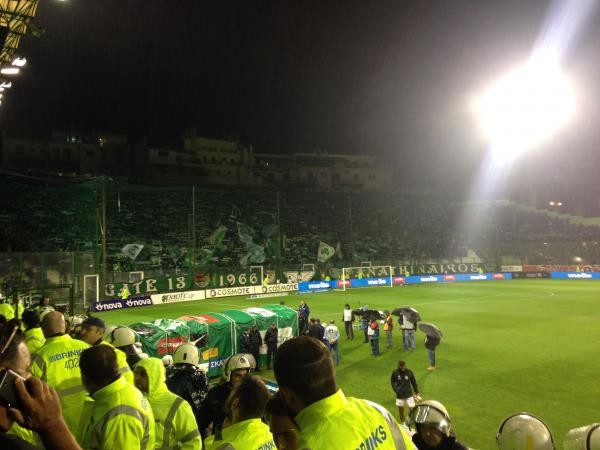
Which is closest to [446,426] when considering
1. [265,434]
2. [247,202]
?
[265,434]

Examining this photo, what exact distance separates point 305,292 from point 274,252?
9835 millimetres

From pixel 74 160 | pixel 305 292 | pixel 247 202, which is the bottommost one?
pixel 305 292

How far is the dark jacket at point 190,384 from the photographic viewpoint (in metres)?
6.64

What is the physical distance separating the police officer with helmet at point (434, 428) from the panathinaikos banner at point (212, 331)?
10.7 meters

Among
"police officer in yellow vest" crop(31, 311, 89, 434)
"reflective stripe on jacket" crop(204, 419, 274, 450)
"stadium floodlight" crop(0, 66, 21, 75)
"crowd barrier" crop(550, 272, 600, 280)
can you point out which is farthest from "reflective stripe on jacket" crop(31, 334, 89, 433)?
"crowd barrier" crop(550, 272, 600, 280)

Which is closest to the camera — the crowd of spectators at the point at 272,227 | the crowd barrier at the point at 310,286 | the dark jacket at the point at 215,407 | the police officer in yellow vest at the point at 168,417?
the police officer in yellow vest at the point at 168,417

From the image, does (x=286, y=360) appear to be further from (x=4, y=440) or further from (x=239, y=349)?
(x=239, y=349)

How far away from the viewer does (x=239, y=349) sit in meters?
15.7

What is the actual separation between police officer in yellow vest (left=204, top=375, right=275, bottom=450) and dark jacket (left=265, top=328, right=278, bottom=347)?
1285 centimetres

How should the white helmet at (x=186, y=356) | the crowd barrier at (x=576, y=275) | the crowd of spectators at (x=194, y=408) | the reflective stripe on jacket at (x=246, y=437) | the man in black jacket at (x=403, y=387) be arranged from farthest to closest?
the crowd barrier at (x=576, y=275), the man in black jacket at (x=403, y=387), the white helmet at (x=186, y=356), the reflective stripe on jacket at (x=246, y=437), the crowd of spectators at (x=194, y=408)

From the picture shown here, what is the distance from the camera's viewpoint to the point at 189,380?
6820 millimetres

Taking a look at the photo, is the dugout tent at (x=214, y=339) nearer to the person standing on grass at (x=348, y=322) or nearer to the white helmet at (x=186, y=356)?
the person standing on grass at (x=348, y=322)

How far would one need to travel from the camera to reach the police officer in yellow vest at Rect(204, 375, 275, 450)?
10.7 ft

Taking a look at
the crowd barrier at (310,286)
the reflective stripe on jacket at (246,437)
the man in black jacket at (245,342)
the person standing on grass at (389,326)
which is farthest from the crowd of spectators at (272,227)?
the reflective stripe on jacket at (246,437)
